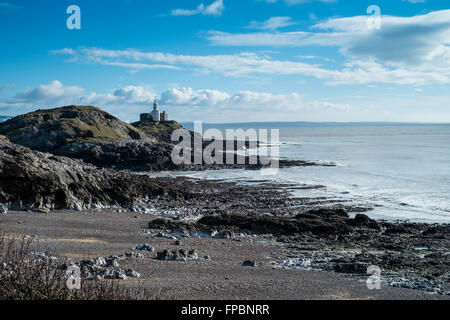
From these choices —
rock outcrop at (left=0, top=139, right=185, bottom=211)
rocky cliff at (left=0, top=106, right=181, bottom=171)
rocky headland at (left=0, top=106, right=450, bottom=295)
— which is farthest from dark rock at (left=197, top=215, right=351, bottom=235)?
rocky cliff at (left=0, top=106, right=181, bottom=171)

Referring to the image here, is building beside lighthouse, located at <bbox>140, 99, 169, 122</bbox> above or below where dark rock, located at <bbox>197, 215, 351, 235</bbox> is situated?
above

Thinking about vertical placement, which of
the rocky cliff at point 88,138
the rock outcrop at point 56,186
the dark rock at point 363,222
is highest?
the rocky cliff at point 88,138

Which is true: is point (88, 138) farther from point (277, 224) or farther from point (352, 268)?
point (352, 268)

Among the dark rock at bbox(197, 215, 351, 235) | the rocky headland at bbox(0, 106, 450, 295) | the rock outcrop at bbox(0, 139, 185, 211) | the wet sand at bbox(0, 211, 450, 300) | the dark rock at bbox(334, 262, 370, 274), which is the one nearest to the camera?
the wet sand at bbox(0, 211, 450, 300)

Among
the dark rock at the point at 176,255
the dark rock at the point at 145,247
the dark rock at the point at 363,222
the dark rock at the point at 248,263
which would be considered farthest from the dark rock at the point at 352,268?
the dark rock at the point at 363,222

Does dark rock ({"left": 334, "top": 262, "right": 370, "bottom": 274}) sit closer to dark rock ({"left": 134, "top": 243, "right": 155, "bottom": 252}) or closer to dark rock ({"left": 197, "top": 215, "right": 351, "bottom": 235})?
dark rock ({"left": 197, "top": 215, "right": 351, "bottom": 235})

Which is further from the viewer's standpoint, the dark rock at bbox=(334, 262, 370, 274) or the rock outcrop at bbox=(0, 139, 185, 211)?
the rock outcrop at bbox=(0, 139, 185, 211)

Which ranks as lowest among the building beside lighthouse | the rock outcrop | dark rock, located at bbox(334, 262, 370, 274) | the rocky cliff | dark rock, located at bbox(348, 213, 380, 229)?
dark rock, located at bbox(334, 262, 370, 274)

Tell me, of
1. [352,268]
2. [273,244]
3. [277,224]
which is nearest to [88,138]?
[277,224]

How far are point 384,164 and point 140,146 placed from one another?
33262 mm

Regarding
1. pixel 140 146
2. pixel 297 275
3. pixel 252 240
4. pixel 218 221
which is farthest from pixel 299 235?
pixel 140 146

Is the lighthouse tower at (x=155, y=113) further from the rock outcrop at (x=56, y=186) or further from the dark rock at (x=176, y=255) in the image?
the dark rock at (x=176, y=255)

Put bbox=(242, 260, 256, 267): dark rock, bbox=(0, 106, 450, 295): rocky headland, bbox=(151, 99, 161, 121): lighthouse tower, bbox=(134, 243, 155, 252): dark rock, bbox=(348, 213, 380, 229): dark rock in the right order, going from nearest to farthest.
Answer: bbox=(242, 260, 256, 267): dark rock
bbox=(0, 106, 450, 295): rocky headland
bbox=(134, 243, 155, 252): dark rock
bbox=(348, 213, 380, 229): dark rock
bbox=(151, 99, 161, 121): lighthouse tower
